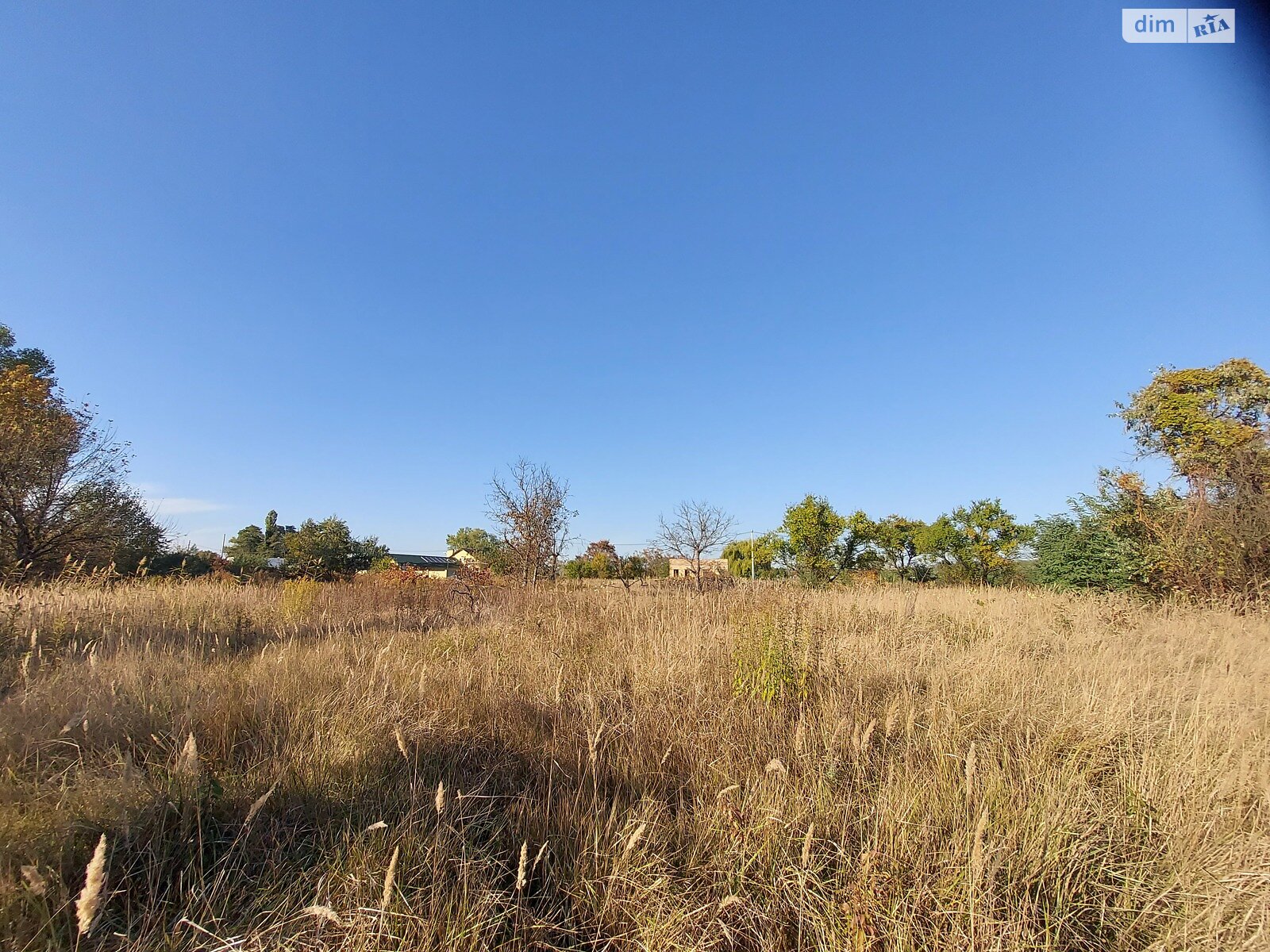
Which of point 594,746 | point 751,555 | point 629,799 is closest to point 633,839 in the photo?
point 594,746

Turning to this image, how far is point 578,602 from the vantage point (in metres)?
7.48

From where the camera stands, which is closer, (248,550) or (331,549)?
(331,549)

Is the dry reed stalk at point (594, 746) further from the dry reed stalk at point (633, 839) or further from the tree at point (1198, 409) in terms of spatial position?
the tree at point (1198, 409)

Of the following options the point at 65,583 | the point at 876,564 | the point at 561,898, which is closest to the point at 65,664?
the point at 561,898

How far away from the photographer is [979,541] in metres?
24.1

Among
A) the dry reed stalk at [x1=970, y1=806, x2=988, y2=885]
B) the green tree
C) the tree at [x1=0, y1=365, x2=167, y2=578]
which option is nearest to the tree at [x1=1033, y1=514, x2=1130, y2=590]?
the dry reed stalk at [x1=970, y1=806, x2=988, y2=885]

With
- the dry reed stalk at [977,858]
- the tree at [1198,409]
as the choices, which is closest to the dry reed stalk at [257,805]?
the dry reed stalk at [977,858]

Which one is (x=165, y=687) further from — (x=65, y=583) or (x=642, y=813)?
(x=65, y=583)

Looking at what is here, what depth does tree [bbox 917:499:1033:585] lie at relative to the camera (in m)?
22.9

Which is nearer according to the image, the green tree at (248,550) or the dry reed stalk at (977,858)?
the dry reed stalk at (977,858)

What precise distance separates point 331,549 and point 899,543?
1074 inches

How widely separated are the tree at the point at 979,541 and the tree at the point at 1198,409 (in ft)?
22.9

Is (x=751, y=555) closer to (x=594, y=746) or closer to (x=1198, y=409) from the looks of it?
(x=1198, y=409)

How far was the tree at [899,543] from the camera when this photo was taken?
2583 centimetres
